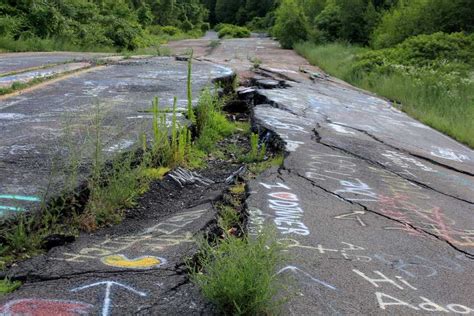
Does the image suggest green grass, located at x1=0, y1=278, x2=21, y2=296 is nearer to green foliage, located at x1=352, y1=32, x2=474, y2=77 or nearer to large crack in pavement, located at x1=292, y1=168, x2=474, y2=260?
large crack in pavement, located at x1=292, y1=168, x2=474, y2=260

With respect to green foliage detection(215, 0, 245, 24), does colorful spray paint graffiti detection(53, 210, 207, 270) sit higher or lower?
lower

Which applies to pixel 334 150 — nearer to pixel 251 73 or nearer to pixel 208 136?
pixel 208 136

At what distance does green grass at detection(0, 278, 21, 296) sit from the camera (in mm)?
2428

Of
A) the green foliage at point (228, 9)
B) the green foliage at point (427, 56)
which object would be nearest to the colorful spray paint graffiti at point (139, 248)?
the green foliage at point (427, 56)

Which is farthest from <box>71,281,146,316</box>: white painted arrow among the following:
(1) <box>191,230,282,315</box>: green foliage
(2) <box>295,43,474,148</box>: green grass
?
(2) <box>295,43,474,148</box>: green grass

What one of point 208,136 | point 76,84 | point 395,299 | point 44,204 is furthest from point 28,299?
point 76,84

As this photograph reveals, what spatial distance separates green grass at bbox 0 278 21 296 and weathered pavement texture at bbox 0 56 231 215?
0.68 m

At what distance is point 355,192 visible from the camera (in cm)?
470

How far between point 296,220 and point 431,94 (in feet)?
29.0

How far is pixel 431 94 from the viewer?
38.0 feet

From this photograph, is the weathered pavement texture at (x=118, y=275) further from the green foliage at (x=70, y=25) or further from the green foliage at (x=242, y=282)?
the green foliage at (x=70, y=25)

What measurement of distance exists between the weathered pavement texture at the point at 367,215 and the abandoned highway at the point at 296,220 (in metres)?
0.01

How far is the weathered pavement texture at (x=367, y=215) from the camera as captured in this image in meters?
2.84

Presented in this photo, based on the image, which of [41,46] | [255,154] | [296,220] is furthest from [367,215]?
[41,46]
